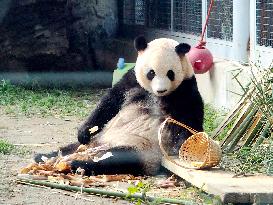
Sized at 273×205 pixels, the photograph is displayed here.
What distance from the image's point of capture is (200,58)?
783cm

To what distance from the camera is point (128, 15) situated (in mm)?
11766

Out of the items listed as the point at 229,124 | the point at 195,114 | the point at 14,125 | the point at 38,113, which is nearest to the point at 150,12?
the point at 38,113

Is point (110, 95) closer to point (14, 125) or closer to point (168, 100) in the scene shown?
point (168, 100)

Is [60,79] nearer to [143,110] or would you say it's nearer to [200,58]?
[200,58]

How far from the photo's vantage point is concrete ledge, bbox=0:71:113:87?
34.9ft

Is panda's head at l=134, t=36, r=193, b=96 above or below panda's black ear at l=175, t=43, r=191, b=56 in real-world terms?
below

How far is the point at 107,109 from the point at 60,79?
5.04 meters

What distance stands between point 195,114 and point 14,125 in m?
2.79

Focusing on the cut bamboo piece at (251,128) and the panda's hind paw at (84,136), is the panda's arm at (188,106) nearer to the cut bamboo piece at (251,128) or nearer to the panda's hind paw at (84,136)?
the cut bamboo piece at (251,128)

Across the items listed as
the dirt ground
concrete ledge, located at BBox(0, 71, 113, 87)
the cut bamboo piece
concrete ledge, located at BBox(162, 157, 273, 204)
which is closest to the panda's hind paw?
the dirt ground

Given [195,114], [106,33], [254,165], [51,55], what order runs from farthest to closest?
[106,33] < [51,55] < [195,114] < [254,165]

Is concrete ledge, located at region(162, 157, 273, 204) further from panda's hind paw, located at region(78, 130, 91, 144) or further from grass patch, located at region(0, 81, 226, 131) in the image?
grass patch, located at region(0, 81, 226, 131)

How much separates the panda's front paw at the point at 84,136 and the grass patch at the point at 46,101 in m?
2.53

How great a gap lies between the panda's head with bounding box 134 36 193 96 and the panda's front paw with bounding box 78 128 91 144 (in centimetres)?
55
